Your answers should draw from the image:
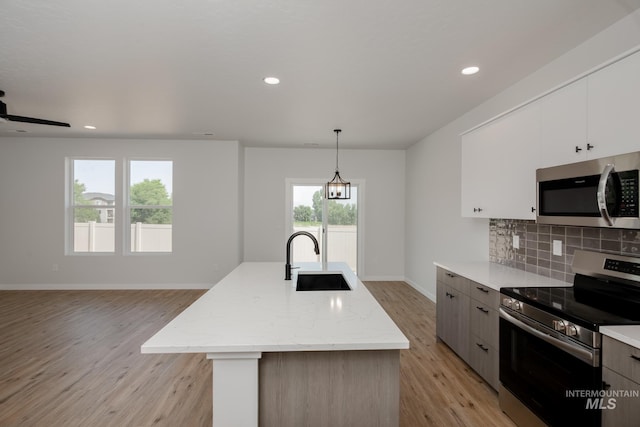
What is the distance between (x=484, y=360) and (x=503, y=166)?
157 centimetres

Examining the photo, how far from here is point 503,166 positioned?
2674 millimetres

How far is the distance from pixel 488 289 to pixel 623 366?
104 cm

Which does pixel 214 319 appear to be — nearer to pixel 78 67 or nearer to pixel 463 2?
pixel 463 2

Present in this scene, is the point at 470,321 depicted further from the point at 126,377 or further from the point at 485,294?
the point at 126,377

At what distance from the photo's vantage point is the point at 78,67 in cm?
272

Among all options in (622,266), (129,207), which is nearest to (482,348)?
(622,266)

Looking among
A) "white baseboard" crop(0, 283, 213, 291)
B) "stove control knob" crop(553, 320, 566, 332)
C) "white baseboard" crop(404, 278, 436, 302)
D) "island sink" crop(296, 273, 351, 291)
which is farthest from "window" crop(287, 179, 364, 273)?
"stove control knob" crop(553, 320, 566, 332)

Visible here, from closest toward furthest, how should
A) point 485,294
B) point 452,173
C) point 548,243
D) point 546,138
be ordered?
point 546,138
point 485,294
point 548,243
point 452,173

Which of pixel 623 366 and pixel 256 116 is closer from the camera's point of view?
pixel 623 366

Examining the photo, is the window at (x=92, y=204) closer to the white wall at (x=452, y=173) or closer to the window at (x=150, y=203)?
the window at (x=150, y=203)

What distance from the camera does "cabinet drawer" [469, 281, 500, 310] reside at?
7.57 feet

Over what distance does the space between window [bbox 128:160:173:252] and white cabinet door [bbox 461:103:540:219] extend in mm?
4882

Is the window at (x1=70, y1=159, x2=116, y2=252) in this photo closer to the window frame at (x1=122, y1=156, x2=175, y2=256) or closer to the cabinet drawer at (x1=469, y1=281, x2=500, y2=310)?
the window frame at (x1=122, y1=156, x2=175, y2=256)

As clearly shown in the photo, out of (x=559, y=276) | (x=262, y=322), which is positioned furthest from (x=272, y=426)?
(x=559, y=276)
